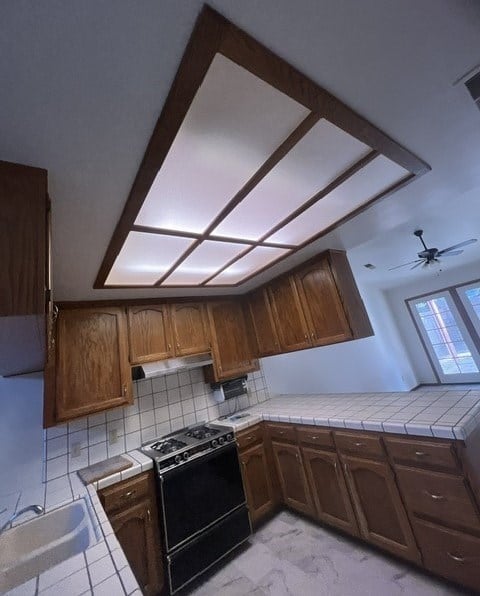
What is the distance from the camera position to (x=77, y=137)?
30.3 inches

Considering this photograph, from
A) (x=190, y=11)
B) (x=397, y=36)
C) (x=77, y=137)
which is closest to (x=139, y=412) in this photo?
(x=77, y=137)

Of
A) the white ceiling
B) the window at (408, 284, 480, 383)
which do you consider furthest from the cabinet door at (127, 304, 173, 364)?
the window at (408, 284, 480, 383)

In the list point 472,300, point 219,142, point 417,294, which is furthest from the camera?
point 417,294

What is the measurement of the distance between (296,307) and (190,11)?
213 cm

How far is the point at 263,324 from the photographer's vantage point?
2.80 meters

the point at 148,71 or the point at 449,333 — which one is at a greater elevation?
the point at 148,71

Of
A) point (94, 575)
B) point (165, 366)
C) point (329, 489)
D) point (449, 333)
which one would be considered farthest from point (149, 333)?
point (449, 333)

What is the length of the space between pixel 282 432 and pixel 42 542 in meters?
1.69

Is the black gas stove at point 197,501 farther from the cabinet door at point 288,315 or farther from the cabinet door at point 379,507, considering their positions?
the cabinet door at point 288,315

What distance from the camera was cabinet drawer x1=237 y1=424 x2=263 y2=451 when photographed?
2.27m

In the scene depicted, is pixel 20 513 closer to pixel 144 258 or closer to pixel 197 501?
pixel 197 501

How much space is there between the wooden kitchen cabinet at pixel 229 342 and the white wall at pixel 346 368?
54 cm

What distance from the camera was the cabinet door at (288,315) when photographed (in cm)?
242

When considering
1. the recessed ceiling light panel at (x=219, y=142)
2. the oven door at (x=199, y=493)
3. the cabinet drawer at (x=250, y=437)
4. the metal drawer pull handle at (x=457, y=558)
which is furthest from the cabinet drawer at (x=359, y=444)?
the recessed ceiling light panel at (x=219, y=142)
